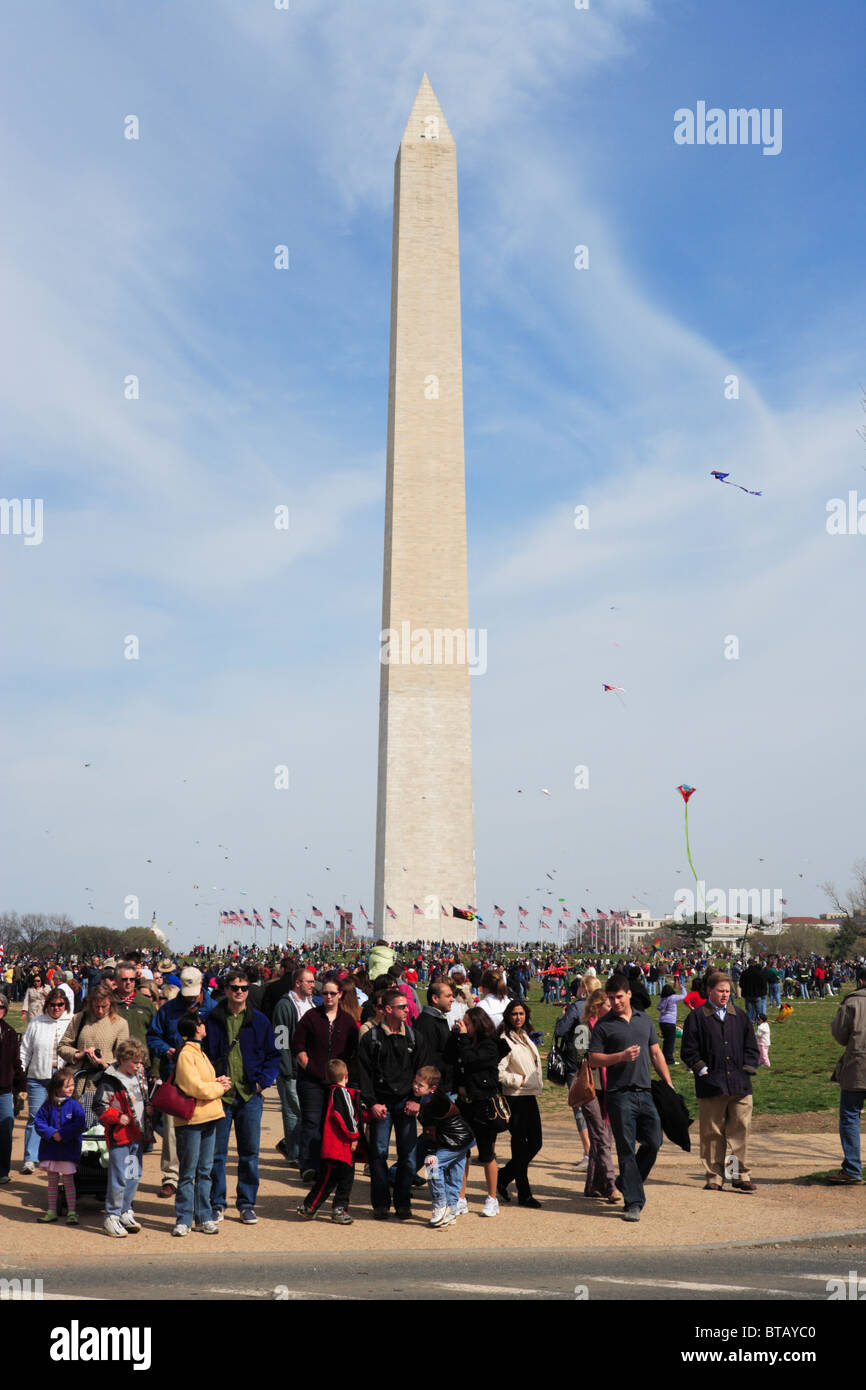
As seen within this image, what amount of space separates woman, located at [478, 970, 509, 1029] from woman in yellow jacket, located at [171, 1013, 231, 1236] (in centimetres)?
274

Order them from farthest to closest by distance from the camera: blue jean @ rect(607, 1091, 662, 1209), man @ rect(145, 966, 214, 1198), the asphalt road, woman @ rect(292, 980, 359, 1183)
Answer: man @ rect(145, 966, 214, 1198) → woman @ rect(292, 980, 359, 1183) → blue jean @ rect(607, 1091, 662, 1209) → the asphalt road

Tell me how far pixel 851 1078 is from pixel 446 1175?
11.5 feet

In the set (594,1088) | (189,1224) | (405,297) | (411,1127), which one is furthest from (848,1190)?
(405,297)

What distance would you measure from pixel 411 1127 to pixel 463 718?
38187 millimetres

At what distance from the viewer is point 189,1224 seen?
8406 mm

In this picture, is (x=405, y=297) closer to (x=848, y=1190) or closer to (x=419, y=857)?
(x=419, y=857)

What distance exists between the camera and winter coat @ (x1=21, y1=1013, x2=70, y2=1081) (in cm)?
1048

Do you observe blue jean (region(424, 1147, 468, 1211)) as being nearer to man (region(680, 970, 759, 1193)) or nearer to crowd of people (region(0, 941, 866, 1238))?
crowd of people (region(0, 941, 866, 1238))

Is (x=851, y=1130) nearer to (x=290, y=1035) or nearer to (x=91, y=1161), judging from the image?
(x=290, y=1035)

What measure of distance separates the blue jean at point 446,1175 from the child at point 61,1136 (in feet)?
7.92

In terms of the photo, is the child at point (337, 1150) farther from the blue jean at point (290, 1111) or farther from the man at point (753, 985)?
the man at point (753, 985)

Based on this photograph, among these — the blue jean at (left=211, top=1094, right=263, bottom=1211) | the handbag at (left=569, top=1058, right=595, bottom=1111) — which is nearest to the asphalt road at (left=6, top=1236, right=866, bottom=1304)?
the blue jean at (left=211, top=1094, right=263, bottom=1211)
